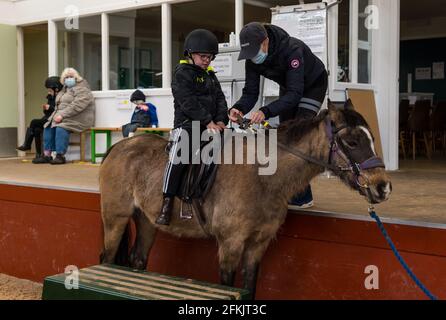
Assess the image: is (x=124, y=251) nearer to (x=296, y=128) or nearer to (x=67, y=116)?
(x=296, y=128)

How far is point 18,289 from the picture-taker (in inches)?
199

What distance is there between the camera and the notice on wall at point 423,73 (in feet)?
49.3

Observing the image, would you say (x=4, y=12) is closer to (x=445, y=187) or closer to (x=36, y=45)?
(x=36, y=45)

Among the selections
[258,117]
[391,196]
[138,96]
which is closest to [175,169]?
[258,117]

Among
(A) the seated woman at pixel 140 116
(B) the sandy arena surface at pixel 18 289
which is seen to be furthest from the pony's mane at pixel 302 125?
(A) the seated woman at pixel 140 116

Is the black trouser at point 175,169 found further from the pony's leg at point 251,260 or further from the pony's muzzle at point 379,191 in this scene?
the pony's muzzle at point 379,191

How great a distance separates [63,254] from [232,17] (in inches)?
180

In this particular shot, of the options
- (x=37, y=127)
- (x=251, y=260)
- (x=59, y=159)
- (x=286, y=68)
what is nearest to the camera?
(x=251, y=260)

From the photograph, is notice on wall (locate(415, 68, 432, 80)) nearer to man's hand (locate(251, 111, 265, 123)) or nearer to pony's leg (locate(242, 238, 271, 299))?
man's hand (locate(251, 111, 265, 123))

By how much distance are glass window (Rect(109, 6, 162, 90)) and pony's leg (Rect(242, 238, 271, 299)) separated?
228 inches

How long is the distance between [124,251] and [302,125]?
1692mm

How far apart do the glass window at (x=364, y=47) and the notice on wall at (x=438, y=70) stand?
338 inches

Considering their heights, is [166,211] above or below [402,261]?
above

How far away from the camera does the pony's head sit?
2873 mm
